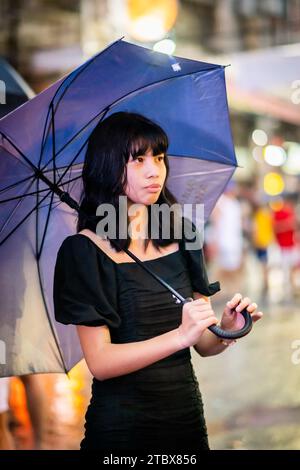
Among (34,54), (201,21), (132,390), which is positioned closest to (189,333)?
(132,390)

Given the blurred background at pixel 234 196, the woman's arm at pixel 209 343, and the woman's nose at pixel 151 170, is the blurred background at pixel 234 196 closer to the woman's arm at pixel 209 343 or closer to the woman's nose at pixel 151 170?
the woman's nose at pixel 151 170

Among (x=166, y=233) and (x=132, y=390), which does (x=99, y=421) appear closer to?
(x=132, y=390)

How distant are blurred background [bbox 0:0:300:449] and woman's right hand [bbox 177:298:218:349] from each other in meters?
1.86

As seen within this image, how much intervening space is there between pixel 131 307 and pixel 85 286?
0.15 metres

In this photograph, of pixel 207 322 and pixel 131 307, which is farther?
pixel 131 307

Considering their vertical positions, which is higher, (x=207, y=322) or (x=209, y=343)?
(x=209, y=343)

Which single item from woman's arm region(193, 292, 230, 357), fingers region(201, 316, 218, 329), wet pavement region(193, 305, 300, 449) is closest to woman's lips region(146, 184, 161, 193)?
woman's arm region(193, 292, 230, 357)

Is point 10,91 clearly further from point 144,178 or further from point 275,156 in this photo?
point 275,156

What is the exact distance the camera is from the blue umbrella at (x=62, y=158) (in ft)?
9.99

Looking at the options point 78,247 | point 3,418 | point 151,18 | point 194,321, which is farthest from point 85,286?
point 151,18

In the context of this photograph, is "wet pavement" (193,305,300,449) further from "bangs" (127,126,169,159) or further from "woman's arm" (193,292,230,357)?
"bangs" (127,126,169,159)

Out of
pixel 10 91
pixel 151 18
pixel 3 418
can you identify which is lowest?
pixel 3 418

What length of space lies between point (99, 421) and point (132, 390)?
14 centimetres

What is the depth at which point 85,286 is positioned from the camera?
257 centimetres
